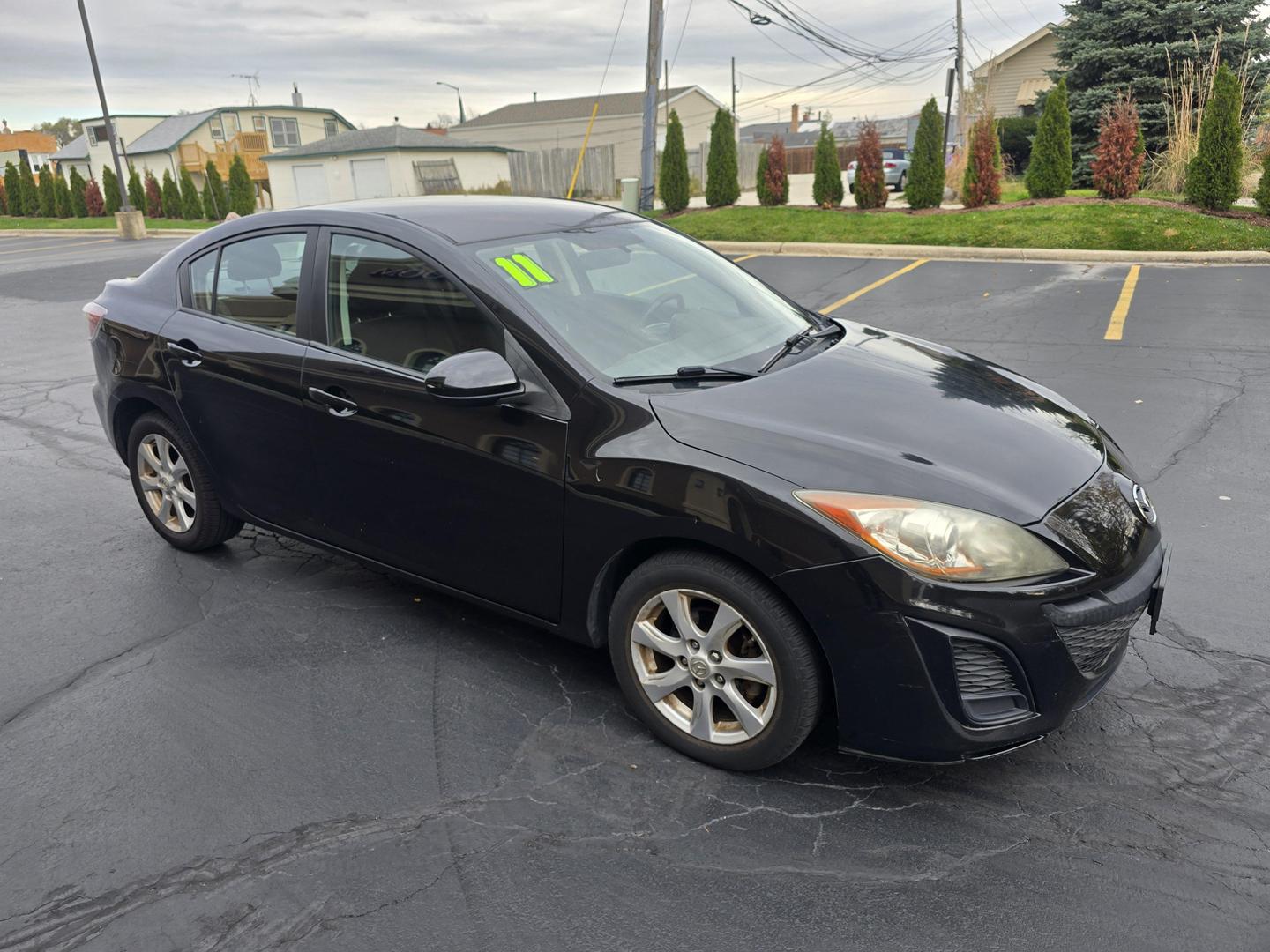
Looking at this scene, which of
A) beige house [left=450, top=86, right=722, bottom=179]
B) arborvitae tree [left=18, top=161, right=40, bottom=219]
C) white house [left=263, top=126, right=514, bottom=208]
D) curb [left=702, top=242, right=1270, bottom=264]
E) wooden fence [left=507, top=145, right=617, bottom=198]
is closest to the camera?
curb [left=702, top=242, right=1270, bottom=264]

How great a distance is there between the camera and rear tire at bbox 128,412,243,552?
4617 millimetres

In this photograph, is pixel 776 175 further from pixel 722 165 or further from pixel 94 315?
pixel 94 315

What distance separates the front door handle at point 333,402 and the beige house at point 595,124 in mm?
54171

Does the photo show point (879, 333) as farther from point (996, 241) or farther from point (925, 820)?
point (996, 241)

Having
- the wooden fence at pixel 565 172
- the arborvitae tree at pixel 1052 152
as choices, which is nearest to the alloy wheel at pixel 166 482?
the arborvitae tree at pixel 1052 152

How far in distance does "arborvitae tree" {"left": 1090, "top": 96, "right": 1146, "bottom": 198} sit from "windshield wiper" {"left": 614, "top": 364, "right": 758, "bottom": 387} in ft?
49.3

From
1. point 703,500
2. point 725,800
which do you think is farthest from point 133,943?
point 703,500

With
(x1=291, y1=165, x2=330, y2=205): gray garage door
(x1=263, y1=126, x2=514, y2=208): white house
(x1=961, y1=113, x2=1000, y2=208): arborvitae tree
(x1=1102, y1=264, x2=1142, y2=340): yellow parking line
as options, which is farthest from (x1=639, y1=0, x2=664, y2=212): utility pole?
(x1=291, y1=165, x2=330, y2=205): gray garage door

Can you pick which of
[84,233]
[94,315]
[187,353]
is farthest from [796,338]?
[84,233]

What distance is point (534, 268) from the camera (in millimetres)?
3621

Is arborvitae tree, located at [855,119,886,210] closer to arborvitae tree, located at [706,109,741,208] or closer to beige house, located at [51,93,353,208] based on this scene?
arborvitae tree, located at [706,109,741,208]

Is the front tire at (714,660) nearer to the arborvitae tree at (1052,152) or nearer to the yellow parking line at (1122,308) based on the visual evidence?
the yellow parking line at (1122,308)

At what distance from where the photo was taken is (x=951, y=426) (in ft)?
10.3

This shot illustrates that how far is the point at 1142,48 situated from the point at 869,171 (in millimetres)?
7365
